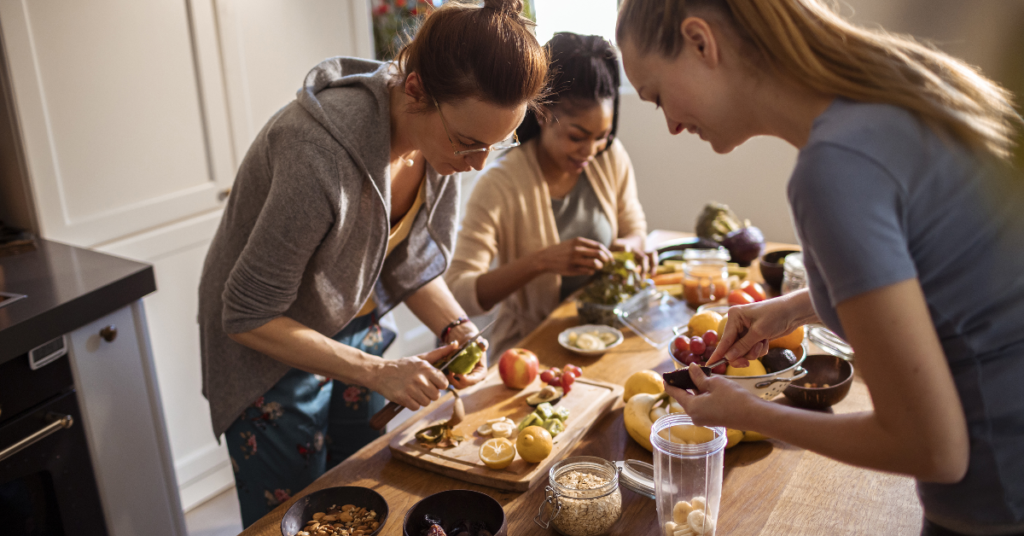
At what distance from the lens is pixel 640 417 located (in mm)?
1279

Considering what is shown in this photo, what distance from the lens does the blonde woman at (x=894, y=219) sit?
2.24ft

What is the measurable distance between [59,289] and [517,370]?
3.65ft

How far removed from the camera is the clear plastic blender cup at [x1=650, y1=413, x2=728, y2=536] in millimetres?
1031

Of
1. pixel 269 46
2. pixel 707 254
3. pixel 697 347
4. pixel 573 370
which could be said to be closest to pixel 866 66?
pixel 697 347

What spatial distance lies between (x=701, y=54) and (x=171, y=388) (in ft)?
7.56

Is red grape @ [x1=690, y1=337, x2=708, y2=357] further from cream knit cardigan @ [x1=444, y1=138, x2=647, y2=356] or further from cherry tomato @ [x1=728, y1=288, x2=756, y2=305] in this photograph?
cream knit cardigan @ [x1=444, y1=138, x2=647, y2=356]

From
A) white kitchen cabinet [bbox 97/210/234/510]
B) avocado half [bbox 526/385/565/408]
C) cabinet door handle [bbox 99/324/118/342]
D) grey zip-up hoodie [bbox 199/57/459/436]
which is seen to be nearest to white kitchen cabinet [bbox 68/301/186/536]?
cabinet door handle [bbox 99/324/118/342]

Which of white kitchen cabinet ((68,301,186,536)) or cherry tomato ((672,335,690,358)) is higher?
cherry tomato ((672,335,690,358))

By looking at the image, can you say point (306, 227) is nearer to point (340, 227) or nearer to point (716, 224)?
point (340, 227)

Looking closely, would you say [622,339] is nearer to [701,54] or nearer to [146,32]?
[701,54]

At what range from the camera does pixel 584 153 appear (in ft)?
6.89

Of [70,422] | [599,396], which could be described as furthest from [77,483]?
[599,396]

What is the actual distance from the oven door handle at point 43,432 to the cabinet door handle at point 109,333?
0.64 ft

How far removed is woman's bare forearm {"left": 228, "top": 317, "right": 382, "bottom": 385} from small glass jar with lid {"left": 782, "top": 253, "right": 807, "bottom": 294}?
45.5 inches
